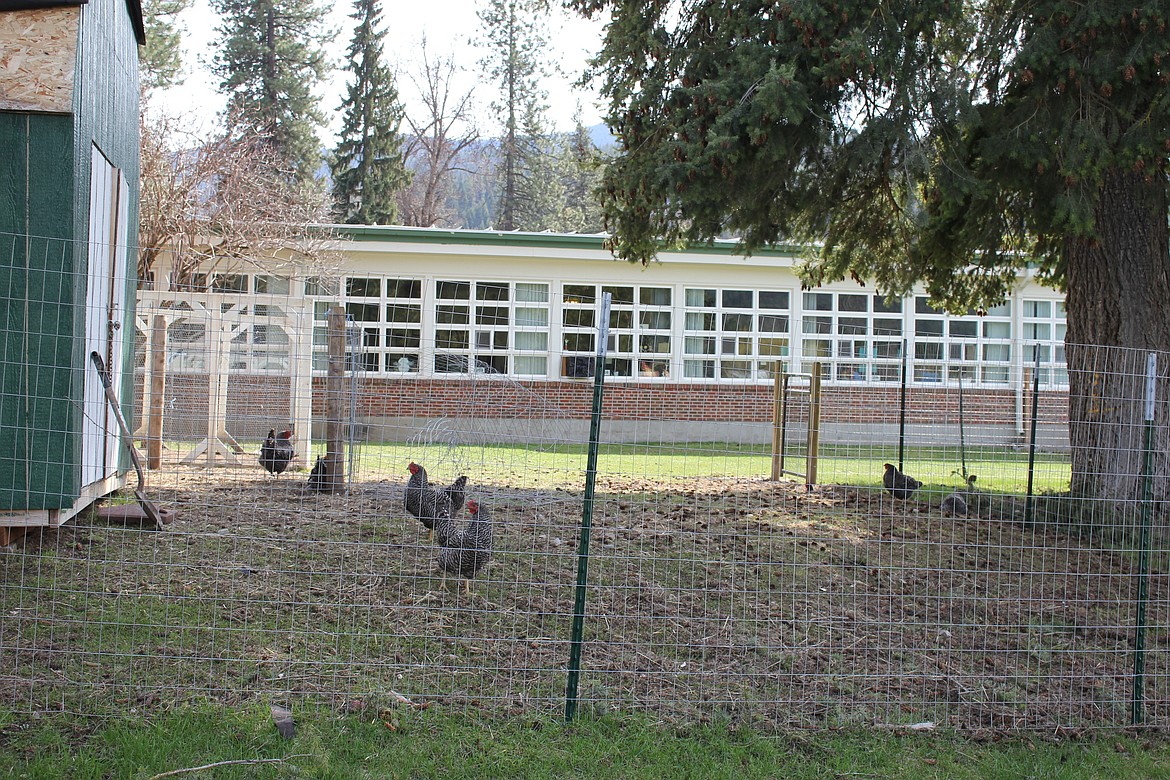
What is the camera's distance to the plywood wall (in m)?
5.65

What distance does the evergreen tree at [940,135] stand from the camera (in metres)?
7.12

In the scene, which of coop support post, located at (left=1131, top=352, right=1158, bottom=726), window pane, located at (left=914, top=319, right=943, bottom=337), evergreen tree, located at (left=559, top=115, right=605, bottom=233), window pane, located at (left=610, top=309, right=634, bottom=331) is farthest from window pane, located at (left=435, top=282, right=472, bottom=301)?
evergreen tree, located at (left=559, top=115, right=605, bottom=233)

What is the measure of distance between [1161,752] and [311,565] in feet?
15.8

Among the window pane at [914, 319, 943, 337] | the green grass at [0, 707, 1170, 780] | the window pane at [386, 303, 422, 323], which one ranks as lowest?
the green grass at [0, 707, 1170, 780]

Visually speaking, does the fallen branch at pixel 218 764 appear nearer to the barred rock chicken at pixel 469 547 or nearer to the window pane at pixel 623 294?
the barred rock chicken at pixel 469 547

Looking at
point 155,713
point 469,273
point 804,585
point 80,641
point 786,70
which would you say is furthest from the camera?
point 469,273

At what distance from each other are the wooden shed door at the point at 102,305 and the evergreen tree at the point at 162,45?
71.2 feet

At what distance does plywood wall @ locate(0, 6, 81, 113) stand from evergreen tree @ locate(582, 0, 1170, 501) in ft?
14.4

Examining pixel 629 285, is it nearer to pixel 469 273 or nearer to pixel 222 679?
pixel 469 273

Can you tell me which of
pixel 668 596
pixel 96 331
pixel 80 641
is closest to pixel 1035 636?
pixel 668 596

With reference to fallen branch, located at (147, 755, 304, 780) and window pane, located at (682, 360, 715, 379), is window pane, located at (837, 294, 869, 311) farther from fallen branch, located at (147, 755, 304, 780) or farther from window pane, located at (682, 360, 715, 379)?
fallen branch, located at (147, 755, 304, 780)

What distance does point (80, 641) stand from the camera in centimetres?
466

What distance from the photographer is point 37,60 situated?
570cm

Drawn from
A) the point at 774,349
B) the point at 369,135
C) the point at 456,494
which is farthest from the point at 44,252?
the point at 369,135
